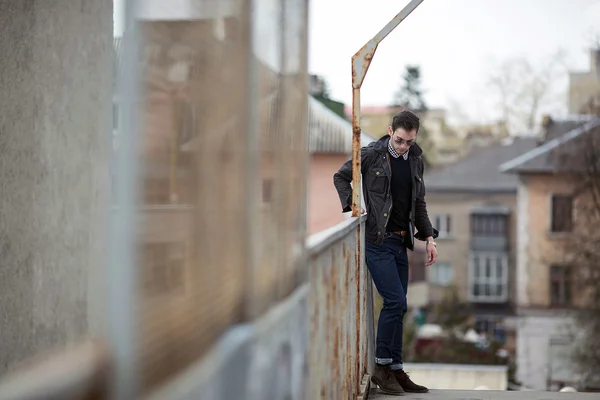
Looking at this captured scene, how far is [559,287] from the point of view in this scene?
54.2m

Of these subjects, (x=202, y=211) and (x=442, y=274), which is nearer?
(x=202, y=211)

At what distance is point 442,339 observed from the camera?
163 ft

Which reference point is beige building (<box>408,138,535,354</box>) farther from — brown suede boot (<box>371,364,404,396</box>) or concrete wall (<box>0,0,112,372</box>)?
concrete wall (<box>0,0,112,372</box>)

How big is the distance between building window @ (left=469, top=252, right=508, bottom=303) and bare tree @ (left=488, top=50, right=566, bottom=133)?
314 inches

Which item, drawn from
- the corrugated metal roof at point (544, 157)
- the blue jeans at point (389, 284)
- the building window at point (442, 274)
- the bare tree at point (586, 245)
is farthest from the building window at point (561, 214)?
the blue jeans at point (389, 284)

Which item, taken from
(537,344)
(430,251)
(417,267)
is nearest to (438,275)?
(417,267)

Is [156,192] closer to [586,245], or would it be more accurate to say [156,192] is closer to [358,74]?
[358,74]

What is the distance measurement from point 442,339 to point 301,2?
47425 millimetres

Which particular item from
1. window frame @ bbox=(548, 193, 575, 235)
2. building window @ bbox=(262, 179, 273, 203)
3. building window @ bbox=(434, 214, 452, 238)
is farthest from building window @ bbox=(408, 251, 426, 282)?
building window @ bbox=(262, 179, 273, 203)

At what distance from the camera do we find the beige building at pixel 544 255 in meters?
51.2

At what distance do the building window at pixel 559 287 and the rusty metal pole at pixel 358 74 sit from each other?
47781 mm

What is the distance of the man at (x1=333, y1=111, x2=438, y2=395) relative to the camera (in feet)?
20.7

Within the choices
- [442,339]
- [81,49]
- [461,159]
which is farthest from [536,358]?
[81,49]

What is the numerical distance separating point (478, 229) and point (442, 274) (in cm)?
379
